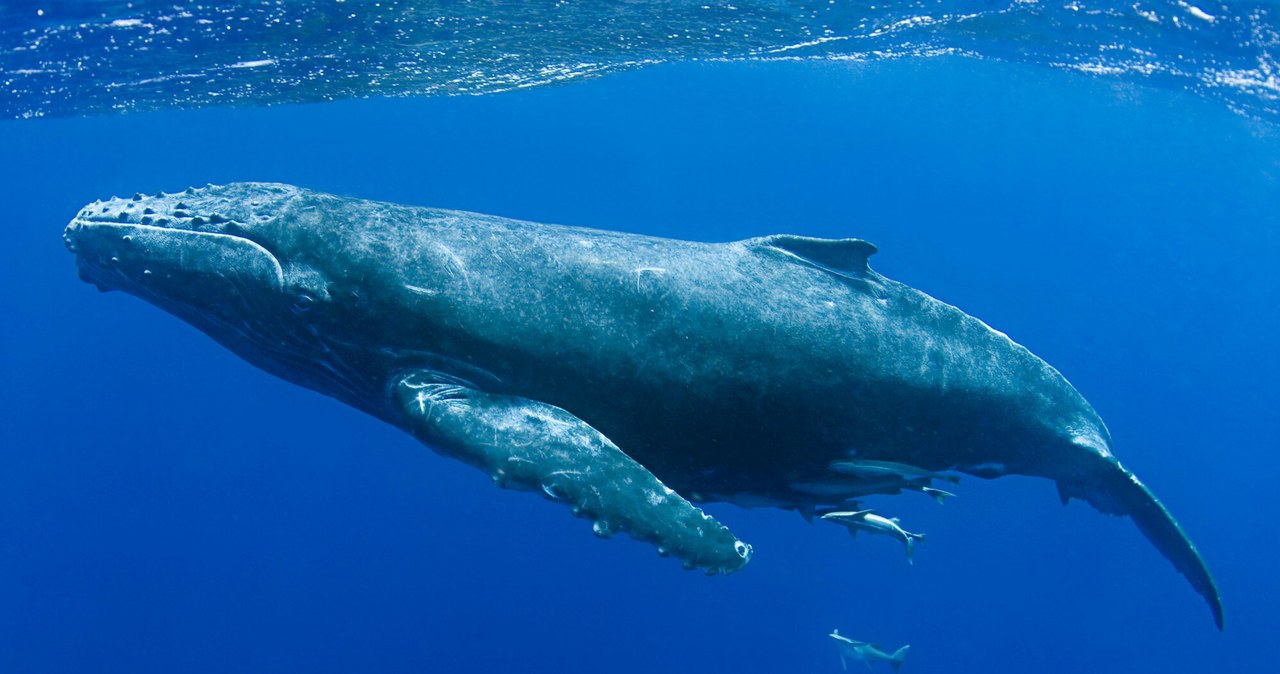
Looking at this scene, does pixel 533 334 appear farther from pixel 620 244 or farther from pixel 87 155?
pixel 87 155

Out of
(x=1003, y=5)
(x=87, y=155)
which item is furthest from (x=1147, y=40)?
(x=87, y=155)

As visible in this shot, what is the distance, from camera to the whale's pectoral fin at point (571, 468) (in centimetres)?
472

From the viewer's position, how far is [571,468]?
488cm

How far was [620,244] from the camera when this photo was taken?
6344mm

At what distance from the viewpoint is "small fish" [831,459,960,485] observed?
6.61m

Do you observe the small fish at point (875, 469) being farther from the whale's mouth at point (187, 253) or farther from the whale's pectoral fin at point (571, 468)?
the whale's mouth at point (187, 253)

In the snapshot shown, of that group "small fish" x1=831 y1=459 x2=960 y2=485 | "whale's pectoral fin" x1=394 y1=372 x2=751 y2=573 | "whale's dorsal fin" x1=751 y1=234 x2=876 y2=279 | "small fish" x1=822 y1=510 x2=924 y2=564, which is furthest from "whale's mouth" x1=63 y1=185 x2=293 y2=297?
"small fish" x1=822 y1=510 x2=924 y2=564

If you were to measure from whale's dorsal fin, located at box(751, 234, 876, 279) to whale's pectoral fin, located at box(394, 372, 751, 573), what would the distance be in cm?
277

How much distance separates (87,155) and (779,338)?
83879 mm

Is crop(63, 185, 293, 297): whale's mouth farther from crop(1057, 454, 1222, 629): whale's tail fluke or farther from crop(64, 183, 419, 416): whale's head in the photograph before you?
crop(1057, 454, 1222, 629): whale's tail fluke

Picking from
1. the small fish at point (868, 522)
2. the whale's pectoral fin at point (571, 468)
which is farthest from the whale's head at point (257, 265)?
the small fish at point (868, 522)

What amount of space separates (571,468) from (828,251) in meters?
3.41

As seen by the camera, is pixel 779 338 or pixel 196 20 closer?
pixel 779 338

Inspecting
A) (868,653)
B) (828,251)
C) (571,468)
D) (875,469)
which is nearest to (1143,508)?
(875,469)
